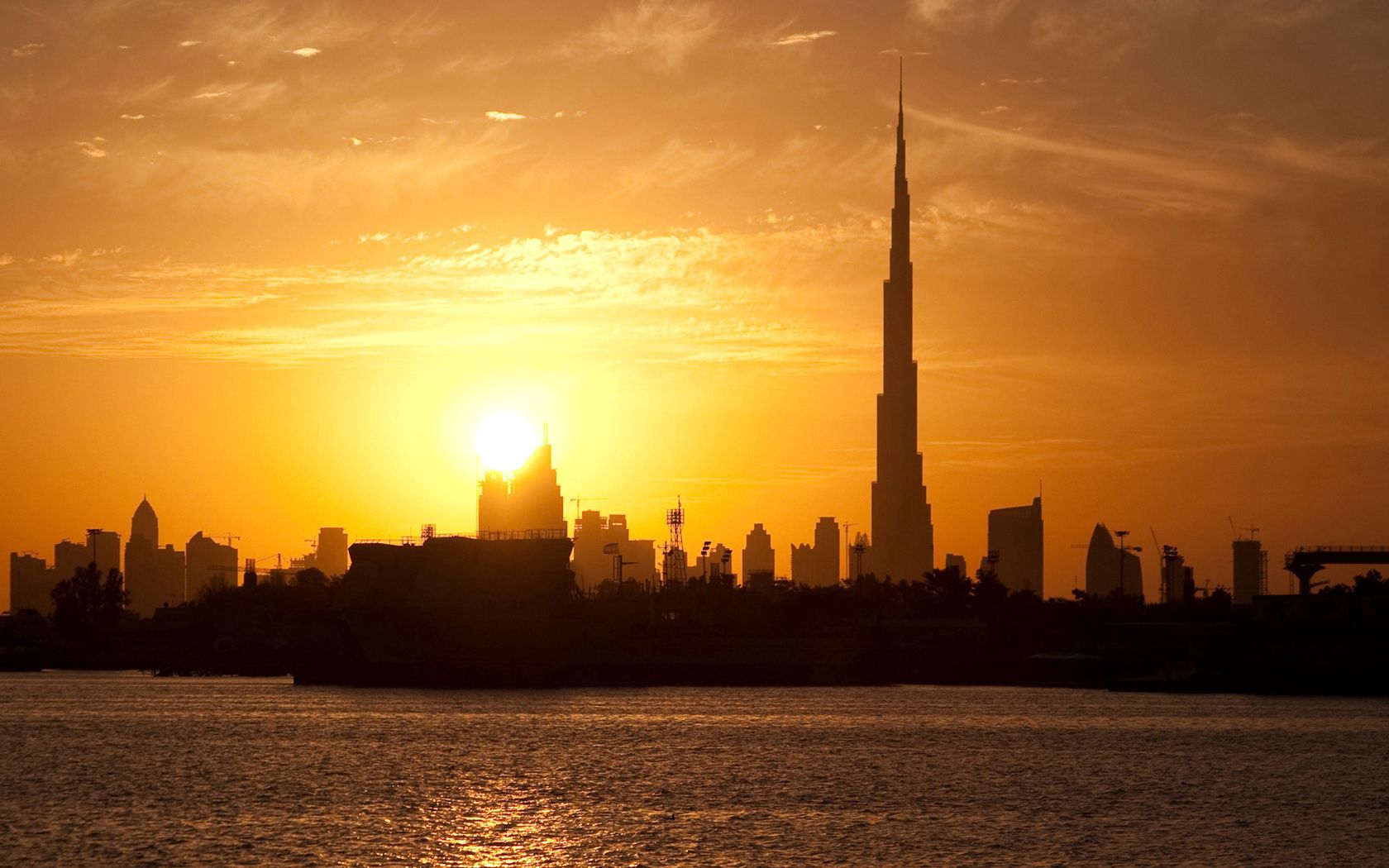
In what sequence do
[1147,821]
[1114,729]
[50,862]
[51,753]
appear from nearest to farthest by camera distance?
[50,862], [1147,821], [51,753], [1114,729]

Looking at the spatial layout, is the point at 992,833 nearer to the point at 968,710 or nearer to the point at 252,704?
the point at 968,710

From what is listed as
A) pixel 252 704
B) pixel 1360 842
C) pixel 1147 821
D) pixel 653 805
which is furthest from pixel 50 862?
pixel 252 704

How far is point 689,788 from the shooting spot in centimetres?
8556

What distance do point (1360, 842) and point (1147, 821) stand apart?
31.6ft

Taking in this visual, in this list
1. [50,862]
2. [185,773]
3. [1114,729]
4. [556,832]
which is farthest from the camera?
[1114,729]

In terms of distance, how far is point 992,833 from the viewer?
230ft

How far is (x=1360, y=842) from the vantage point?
227 ft

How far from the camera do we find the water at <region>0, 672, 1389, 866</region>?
64812 mm

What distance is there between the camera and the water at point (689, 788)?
64.8 metres

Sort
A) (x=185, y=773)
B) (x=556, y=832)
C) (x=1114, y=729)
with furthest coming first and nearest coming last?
(x=1114, y=729) < (x=185, y=773) < (x=556, y=832)

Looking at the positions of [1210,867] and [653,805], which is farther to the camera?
[653,805]

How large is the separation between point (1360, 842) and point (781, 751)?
4590cm

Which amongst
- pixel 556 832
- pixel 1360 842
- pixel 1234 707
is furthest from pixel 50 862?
pixel 1234 707

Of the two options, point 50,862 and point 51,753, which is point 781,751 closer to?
point 51,753
